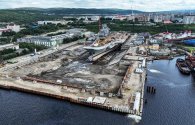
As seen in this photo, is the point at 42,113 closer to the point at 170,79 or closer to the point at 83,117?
the point at 83,117

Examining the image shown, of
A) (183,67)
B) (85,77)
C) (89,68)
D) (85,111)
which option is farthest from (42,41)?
(85,111)

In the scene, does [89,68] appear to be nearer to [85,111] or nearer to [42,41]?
[85,111]

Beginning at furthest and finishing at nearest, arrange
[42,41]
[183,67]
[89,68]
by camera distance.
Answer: [42,41], [183,67], [89,68]

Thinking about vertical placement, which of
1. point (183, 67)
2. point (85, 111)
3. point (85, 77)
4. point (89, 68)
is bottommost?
point (85, 111)

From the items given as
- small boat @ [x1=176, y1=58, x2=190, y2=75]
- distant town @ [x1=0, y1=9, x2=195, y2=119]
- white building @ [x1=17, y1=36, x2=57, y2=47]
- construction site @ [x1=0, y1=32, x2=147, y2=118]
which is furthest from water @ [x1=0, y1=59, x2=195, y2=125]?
white building @ [x1=17, y1=36, x2=57, y2=47]

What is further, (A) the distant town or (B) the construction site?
(A) the distant town

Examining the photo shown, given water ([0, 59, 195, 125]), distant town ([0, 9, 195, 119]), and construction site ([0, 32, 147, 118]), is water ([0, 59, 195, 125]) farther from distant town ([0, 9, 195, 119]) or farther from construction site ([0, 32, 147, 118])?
construction site ([0, 32, 147, 118])

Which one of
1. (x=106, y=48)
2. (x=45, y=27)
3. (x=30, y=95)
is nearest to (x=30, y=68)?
(x=30, y=95)
